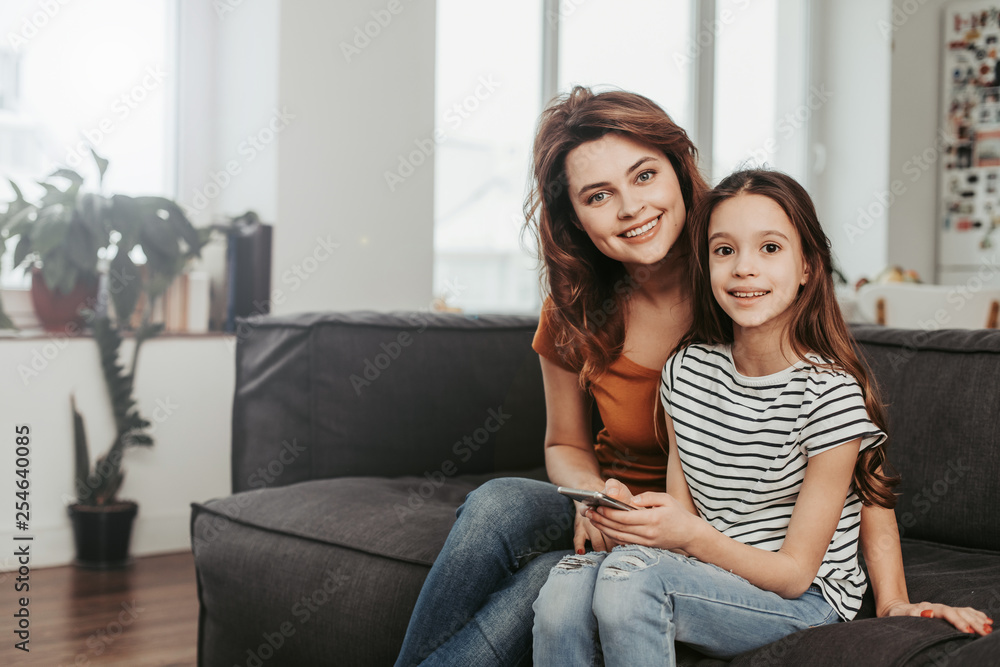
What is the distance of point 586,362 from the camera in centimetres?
135

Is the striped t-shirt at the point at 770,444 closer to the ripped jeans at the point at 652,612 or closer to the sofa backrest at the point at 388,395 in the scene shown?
the ripped jeans at the point at 652,612

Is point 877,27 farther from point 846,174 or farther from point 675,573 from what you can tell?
point 675,573

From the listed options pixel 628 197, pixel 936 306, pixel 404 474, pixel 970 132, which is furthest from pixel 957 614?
pixel 970 132

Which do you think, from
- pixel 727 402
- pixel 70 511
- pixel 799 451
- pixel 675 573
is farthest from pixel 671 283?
pixel 70 511

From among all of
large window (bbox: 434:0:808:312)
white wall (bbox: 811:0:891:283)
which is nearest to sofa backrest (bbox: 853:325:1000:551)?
large window (bbox: 434:0:808:312)

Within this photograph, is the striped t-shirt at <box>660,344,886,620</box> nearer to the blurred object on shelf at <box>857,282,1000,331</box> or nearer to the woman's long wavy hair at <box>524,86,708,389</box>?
the woman's long wavy hair at <box>524,86,708,389</box>

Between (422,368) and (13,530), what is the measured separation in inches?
54.3

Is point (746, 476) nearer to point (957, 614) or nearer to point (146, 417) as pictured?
point (957, 614)

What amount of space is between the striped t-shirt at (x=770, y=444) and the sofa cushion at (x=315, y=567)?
1.48 ft

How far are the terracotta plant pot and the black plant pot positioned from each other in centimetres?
53

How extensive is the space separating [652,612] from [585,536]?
0.28 metres

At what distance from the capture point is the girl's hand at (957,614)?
3.16 ft

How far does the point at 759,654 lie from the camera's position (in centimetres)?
97

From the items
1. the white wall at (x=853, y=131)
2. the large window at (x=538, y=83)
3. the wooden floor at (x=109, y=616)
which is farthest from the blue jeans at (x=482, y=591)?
the white wall at (x=853, y=131)
